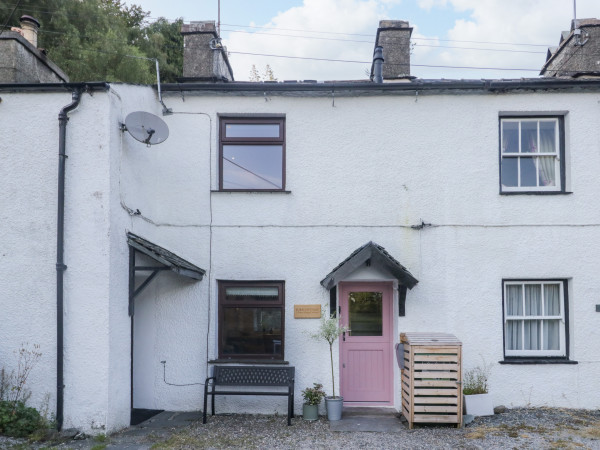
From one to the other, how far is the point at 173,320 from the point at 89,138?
3376 mm

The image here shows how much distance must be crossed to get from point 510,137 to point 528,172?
70 centimetres

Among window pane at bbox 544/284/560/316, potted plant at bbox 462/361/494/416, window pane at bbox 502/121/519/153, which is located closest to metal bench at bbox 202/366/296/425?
potted plant at bbox 462/361/494/416

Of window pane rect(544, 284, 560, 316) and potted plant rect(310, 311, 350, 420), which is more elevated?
window pane rect(544, 284, 560, 316)

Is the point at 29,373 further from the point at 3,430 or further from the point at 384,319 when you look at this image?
the point at 384,319

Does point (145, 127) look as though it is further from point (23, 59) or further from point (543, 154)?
point (543, 154)

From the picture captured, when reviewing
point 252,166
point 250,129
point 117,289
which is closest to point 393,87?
point 250,129

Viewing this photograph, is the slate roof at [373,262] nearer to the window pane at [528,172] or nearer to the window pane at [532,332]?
the window pane at [532,332]

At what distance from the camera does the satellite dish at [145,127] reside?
7.52m

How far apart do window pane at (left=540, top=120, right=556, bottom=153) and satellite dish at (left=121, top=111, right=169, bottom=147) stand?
6547 mm

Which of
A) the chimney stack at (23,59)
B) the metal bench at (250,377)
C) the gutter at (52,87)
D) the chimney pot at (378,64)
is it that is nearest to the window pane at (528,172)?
the chimney pot at (378,64)

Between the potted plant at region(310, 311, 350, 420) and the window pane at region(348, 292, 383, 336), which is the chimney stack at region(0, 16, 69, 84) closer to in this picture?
the potted plant at region(310, 311, 350, 420)

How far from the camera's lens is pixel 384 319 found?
351 inches

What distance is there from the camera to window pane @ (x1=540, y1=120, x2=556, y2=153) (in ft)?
29.4

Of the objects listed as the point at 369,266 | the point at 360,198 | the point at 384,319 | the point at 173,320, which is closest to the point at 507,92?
the point at 360,198
